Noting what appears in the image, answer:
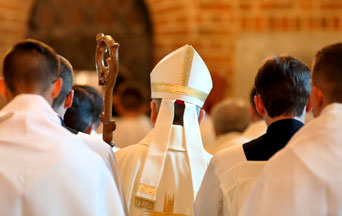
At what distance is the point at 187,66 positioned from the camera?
153 inches

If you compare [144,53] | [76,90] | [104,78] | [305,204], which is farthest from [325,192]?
[144,53]

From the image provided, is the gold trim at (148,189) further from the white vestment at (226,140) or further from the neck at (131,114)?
the neck at (131,114)

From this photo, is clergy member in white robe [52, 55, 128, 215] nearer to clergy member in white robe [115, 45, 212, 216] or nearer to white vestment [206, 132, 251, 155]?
clergy member in white robe [115, 45, 212, 216]

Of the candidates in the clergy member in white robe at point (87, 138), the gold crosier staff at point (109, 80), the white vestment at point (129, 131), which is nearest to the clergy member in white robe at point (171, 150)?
the gold crosier staff at point (109, 80)

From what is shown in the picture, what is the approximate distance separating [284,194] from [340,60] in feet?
1.81

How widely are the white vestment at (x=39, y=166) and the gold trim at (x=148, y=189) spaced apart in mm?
672

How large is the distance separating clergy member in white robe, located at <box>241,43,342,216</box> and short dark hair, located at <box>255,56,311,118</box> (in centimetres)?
48

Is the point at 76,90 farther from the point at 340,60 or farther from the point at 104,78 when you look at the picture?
the point at 340,60

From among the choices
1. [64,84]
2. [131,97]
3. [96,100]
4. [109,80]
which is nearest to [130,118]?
[131,97]

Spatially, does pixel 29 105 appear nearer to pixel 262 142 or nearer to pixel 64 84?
pixel 64 84

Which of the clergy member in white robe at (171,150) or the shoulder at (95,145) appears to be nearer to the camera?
the shoulder at (95,145)

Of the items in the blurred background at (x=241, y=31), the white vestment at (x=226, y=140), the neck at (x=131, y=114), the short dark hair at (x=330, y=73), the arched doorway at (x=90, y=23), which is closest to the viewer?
the short dark hair at (x=330, y=73)

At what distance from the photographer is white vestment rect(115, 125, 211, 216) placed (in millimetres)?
3549

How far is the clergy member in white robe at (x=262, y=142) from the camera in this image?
319 cm
